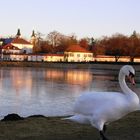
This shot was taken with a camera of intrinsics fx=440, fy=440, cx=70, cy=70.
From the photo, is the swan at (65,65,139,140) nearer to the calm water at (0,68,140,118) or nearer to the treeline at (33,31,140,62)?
the calm water at (0,68,140,118)

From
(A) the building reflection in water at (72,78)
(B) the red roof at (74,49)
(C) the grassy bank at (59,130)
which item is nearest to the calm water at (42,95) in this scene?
(A) the building reflection in water at (72,78)

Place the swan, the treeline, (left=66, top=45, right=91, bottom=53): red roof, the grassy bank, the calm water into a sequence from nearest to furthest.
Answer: the swan < the grassy bank < the calm water < the treeline < (left=66, top=45, right=91, bottom=53): red roof

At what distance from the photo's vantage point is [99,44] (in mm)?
171000

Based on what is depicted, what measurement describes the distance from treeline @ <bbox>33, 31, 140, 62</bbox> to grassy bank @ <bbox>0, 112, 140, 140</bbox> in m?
132

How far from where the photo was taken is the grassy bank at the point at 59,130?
990 cm

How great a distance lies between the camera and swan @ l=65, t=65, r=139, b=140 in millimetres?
8641

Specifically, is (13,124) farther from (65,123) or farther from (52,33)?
(52,33)

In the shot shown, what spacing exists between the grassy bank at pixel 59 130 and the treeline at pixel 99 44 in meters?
132

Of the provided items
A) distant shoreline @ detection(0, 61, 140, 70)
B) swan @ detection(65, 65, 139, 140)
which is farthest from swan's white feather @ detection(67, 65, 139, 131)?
distant shoreline @ detection(0, 61, 140, 70)

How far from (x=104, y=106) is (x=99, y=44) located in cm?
16301

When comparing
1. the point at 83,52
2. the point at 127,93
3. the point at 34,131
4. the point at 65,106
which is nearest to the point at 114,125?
the point at 34,131

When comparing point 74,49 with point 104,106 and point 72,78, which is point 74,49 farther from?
point 104,106

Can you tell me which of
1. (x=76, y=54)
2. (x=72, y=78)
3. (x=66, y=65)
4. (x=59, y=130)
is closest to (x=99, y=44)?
(x=76, y=54)

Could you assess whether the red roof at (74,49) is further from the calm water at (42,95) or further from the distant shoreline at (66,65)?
the calm water at (42,95)
